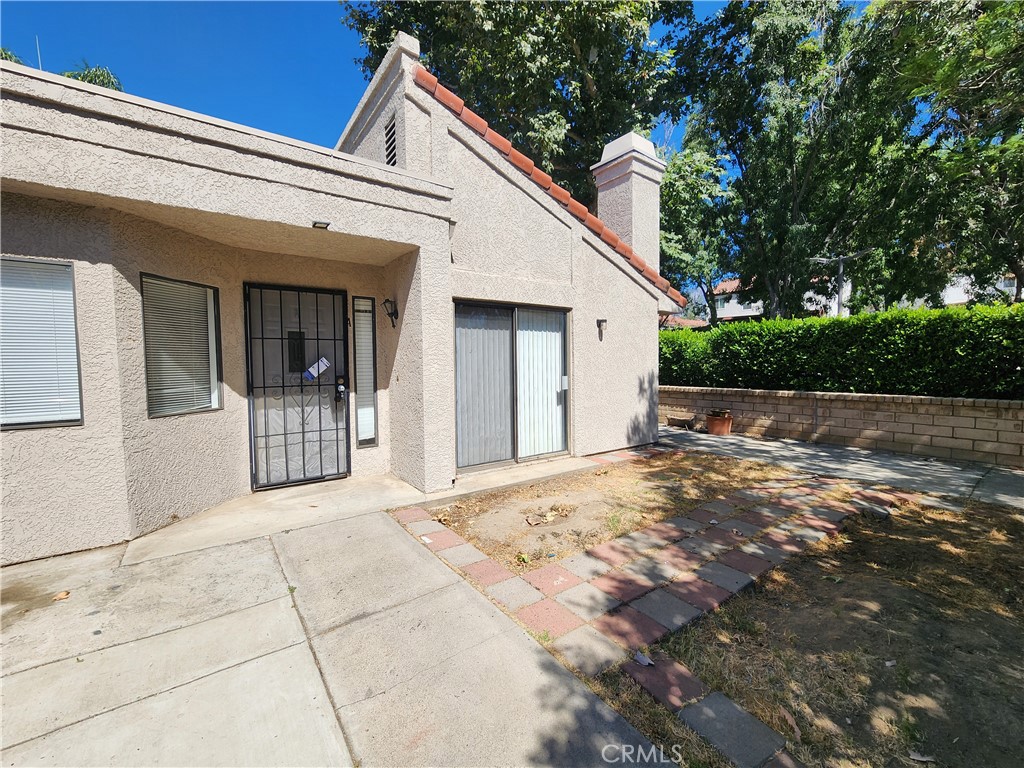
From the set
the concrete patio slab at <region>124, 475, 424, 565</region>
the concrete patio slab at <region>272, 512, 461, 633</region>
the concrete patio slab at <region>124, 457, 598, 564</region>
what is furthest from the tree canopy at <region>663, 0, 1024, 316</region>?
the concrete patio slab at <region>272, 512, 461, 633</region>

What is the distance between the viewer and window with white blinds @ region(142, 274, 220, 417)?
4.23 m

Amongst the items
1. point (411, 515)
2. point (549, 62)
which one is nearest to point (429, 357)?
point (411, 515)

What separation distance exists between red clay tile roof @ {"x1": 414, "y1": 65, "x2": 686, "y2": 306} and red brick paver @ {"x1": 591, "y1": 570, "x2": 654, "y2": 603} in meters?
5.27

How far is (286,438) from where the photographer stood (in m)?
5.51

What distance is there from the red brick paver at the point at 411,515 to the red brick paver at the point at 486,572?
3.69 feet

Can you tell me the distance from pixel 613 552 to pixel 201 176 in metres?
5.12

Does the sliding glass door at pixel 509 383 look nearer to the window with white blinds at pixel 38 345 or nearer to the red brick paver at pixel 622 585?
the red brick paver at pixel 622 585

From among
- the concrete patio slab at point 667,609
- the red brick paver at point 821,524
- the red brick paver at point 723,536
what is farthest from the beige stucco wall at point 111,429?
the red brick paver at point 821,524

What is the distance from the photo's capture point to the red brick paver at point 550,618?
9.15 ft

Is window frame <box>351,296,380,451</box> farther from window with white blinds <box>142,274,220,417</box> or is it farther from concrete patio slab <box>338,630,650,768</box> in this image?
concrete patio slab <box>338,630,650,768</box>

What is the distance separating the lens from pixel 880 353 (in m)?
7.85

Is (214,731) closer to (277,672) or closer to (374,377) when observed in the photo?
(277,672)

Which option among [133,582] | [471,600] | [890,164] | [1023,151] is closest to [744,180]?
[890,164]

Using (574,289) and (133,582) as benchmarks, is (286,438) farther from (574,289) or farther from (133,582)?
(574,289)
